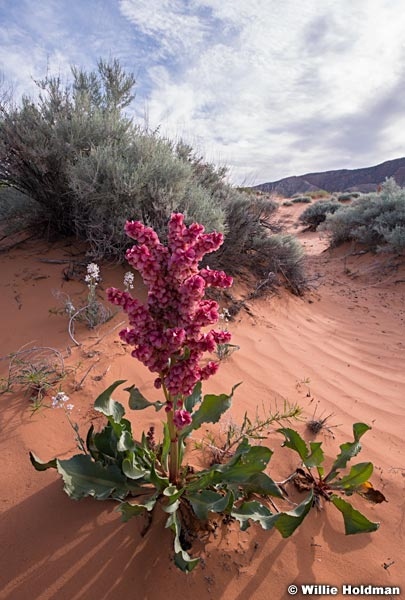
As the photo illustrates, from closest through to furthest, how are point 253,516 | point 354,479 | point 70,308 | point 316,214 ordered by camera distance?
point 253,516 → point 354,479 → point 70,308 → point 316,214

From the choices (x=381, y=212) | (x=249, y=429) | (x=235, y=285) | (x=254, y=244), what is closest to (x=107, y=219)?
(x=235, y=285)

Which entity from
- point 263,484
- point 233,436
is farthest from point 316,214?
point 263,484

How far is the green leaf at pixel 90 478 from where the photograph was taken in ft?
5.65

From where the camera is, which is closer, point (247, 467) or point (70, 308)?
point (247, 467)

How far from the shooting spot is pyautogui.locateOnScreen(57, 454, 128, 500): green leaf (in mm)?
1722

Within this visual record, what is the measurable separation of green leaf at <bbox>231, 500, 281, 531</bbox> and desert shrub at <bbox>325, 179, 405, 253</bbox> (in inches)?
310

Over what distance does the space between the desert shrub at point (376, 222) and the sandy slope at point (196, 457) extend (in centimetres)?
424

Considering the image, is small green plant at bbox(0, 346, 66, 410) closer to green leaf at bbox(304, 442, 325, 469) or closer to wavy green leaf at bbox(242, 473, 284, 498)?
wavy green leaf at bbox(242, 473, 284, 498)

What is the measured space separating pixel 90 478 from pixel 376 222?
9750 mm

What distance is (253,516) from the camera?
64.3 inches

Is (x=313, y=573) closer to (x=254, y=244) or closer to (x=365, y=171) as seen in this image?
(x=254, y=244)

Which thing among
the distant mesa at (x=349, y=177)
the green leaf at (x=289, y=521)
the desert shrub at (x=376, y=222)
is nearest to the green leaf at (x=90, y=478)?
the green leaf at (x=289, y=521)

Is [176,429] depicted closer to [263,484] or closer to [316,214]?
[263,484]

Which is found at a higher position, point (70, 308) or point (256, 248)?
point (256, 248)
